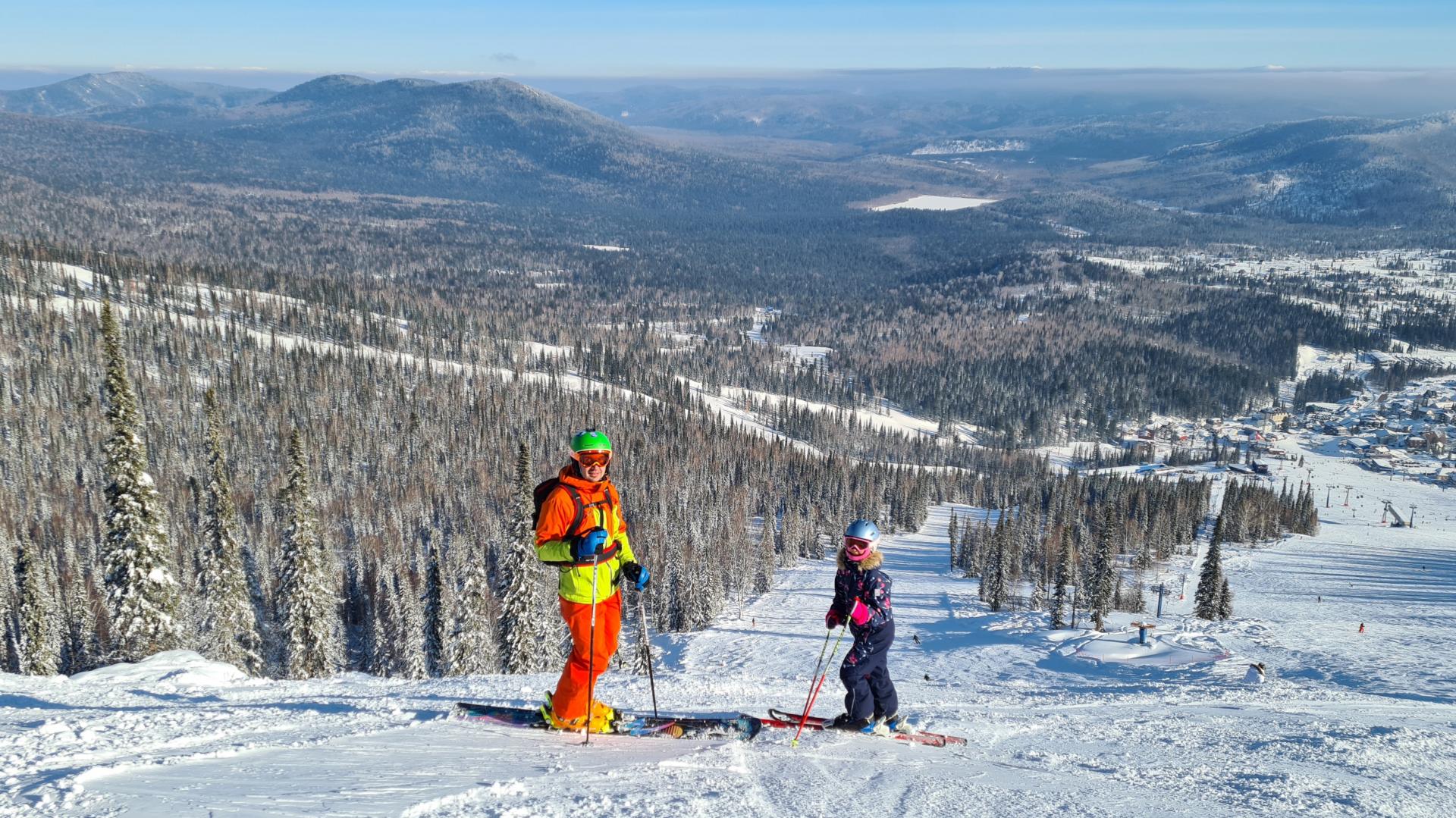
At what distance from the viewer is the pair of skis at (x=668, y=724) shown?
424 inches

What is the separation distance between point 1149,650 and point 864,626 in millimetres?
29880

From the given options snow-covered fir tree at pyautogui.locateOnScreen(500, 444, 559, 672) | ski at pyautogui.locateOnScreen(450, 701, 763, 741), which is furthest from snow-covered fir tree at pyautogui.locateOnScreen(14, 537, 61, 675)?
ski at pyautogui.locateOnScreen(450, 701, 763, 741)

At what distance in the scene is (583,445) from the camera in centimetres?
983

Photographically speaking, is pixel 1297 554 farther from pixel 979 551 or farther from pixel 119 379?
pixel 119 379

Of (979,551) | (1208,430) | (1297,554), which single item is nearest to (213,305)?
(979,551)

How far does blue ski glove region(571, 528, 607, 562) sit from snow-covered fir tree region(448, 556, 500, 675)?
95.5 feet

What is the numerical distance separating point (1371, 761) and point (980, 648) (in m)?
30.3

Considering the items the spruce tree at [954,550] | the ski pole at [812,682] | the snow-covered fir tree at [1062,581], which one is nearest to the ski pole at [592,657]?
the ski pole at [812,682]

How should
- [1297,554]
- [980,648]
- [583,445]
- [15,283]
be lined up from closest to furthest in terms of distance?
[583,445] → [980,648] → [1297,554] → [15,283]

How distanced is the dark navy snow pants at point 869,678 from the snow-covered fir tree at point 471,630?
28.2 meters

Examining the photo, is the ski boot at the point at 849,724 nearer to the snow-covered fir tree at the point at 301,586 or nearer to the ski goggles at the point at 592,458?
the ski goggles at the point at 592,458

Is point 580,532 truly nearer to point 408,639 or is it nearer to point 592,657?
point 592,657

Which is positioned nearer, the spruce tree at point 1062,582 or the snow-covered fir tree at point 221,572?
the snow-covered fir tree at point 221,572

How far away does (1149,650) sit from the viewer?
35.1 m
